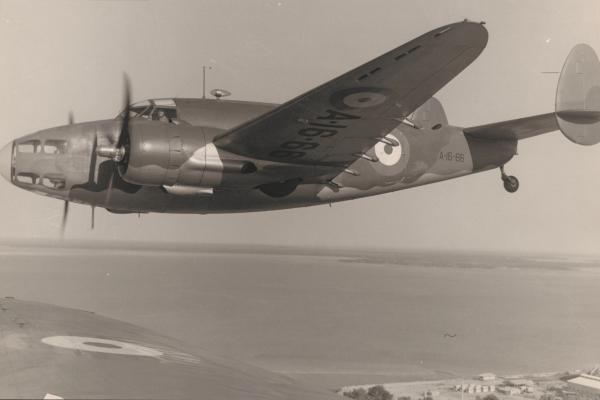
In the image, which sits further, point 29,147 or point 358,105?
point 29,147

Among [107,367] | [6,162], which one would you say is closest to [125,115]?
[6,162]

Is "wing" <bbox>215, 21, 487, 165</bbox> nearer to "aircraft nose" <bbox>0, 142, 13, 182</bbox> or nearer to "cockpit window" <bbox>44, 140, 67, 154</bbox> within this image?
"cockpit window" <bbox>44, 140, 67, 154</bbox>

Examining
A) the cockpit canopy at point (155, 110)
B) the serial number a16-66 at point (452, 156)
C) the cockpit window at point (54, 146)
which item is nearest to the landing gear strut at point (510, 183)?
the serial number a16-66 at point (452, 156)

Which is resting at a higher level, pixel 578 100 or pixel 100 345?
pixel 578 100

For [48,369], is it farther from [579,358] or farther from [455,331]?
[455,331]

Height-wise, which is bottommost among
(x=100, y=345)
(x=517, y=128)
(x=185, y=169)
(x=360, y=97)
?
(x=100, y=345)

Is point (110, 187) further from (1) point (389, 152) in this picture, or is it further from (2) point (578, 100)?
(2) point (578, 100)

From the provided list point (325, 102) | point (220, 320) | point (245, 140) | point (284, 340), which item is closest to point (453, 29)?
point (325, 102)
